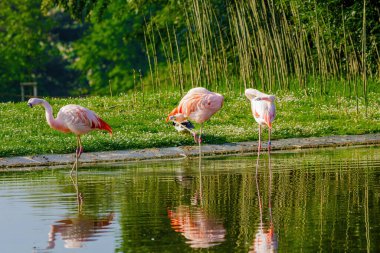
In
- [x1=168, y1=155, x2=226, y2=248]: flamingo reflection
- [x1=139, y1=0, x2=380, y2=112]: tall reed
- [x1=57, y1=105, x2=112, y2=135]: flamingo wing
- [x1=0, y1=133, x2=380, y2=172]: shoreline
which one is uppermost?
[x1=139, y1=0, x2=380, y2=112]: tall reed

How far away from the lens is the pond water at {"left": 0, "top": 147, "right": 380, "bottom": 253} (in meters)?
10.1

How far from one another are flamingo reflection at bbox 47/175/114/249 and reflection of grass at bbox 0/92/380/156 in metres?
7.98

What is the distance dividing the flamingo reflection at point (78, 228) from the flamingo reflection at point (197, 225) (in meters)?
0.73

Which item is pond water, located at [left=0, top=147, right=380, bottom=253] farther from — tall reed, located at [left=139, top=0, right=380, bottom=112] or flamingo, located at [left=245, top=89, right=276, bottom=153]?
tall reed, located at [left=139, top=0, right=380, bottom=112]

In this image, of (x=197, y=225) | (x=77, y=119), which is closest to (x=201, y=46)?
(x=77, y=119)

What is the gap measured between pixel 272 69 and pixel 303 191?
16.3 metres

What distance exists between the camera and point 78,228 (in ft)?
36.9

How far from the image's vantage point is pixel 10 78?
7306cm

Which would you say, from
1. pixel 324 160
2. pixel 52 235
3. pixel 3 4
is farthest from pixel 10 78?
pixel 52 235

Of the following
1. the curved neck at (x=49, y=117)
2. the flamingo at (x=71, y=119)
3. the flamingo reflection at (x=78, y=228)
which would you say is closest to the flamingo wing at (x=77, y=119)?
the flamingo at (x=71, y=119)

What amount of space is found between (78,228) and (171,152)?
859 cm

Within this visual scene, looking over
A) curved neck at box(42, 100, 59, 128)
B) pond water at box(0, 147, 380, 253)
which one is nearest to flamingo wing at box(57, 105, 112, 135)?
curved neck at box(42, 100, 59, 128)

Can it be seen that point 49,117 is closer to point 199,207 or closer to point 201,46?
point 199,207

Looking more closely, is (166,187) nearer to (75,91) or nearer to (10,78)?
(10,78)
